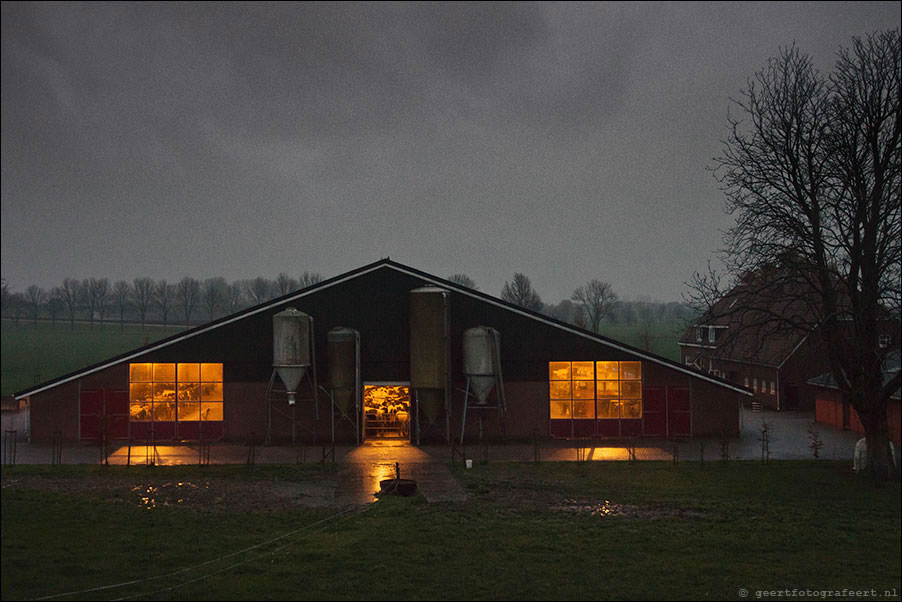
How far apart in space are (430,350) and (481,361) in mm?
2425

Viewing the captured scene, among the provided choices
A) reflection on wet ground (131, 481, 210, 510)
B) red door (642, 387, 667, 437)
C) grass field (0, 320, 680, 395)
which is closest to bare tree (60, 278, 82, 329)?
grass field (0, 320, 680, 395)

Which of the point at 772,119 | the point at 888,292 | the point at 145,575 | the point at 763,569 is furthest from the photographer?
the point at 772,119

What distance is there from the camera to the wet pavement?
85.4ft

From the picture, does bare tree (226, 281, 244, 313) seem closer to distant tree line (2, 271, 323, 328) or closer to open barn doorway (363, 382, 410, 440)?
distant tree line (2, 271, 323, 328)

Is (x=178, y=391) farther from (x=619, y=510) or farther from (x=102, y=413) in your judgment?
(x=619, y=510)

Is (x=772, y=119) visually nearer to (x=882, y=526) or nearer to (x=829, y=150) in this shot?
(x=829, y=150)

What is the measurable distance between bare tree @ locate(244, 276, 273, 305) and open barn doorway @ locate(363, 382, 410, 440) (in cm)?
10485

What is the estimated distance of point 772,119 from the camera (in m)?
24.6

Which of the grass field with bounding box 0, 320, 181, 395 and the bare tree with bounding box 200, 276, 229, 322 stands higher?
the bare tree with bounding box 200, 276, 229, 322

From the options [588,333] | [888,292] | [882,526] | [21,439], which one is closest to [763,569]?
[882,526]

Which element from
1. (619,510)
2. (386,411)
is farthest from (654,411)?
(619,510)

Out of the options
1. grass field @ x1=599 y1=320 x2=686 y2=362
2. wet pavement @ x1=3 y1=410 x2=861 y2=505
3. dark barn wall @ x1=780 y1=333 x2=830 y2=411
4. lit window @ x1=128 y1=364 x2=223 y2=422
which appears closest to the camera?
wet pavement @ x1=3 y1=410 x2=861 y2=505

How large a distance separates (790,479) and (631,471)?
209 inches

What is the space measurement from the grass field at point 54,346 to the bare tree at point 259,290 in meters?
24.9
